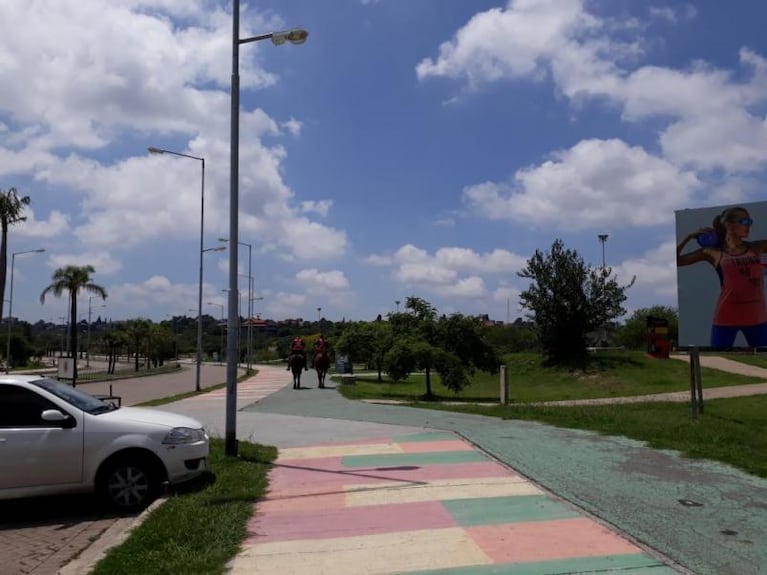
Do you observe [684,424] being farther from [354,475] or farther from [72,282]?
[72,282]

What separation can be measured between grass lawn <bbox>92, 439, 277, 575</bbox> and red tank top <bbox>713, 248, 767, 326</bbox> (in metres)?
11.4

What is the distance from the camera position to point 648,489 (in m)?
7.55

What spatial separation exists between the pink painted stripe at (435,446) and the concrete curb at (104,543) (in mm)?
4205

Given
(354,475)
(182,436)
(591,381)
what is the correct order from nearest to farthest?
1. (182,436)
2. (354,475)
3. (591,381)

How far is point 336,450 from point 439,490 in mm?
3499

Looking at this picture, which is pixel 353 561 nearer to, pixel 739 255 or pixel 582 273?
pixel 739 255

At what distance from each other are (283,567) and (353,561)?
0.53 meters

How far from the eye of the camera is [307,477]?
8953mm

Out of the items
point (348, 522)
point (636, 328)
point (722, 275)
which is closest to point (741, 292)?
point (722, 275)

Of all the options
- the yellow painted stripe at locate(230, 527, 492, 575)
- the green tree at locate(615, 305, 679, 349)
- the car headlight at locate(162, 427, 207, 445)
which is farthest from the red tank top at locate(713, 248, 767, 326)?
the green tree at locate(615, 305, 679, 349)

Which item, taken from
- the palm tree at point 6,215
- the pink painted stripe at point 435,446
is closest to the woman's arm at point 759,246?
the pink painted stripe at point 435,446

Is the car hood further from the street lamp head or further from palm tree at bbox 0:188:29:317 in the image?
palm tree at bbox 0:188:29:317

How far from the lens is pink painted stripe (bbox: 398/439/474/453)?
1059 centimetres

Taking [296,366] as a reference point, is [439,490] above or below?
below
